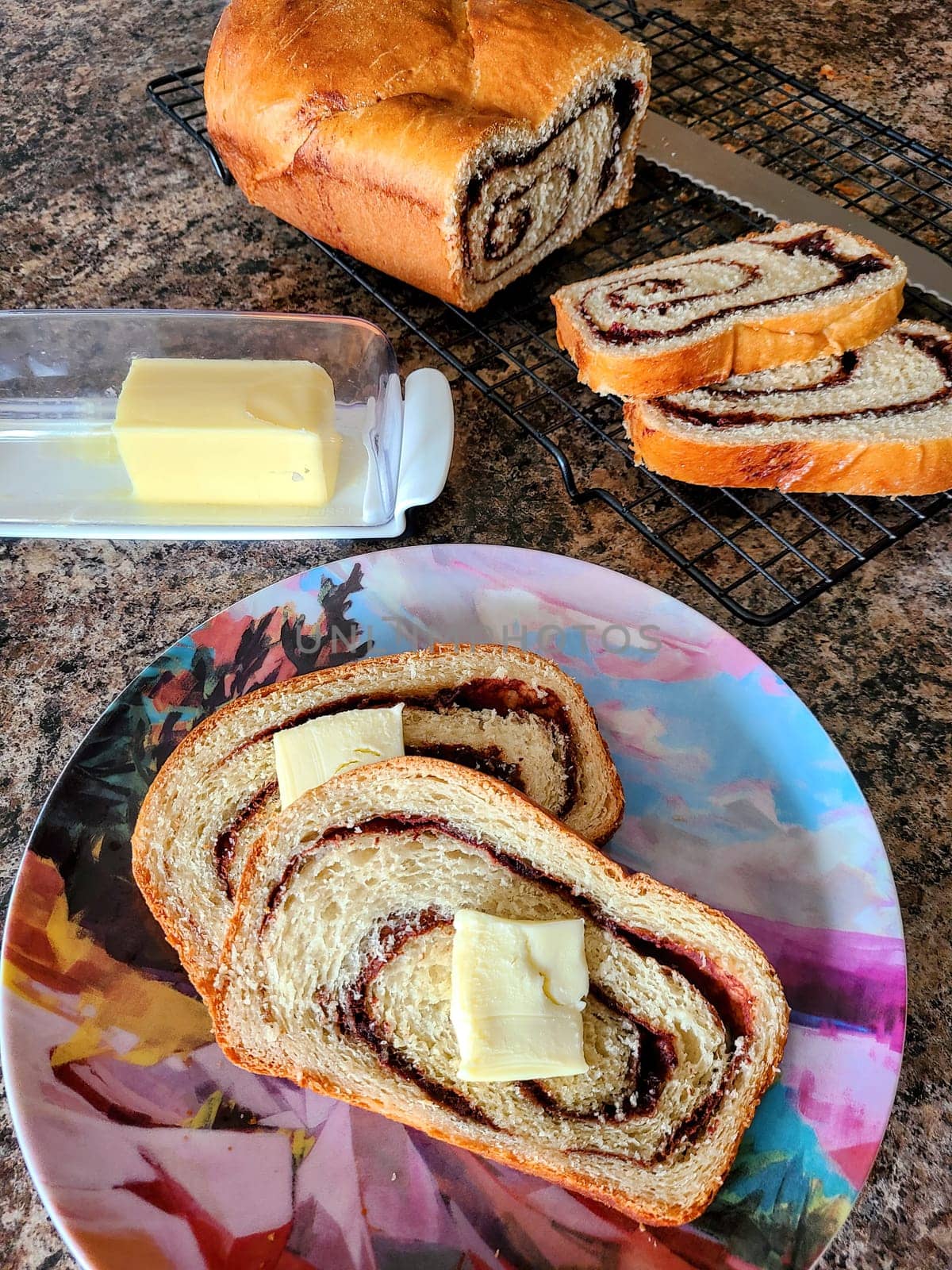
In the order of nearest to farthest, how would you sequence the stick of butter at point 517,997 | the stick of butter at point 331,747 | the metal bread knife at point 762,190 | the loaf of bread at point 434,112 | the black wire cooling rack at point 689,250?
the stick of butter at point 517,997 < the stick of butter at point 331,747 < the black wire cooling rack at point 689,250 < the loaf of bread at point 434,112 < the metal bread knife at point 762,190

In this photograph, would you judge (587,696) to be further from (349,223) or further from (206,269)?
(206,269)

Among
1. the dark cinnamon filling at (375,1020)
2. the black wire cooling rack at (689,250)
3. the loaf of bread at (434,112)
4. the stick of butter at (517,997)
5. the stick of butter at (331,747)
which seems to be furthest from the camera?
the loaf of bread at (434,112)

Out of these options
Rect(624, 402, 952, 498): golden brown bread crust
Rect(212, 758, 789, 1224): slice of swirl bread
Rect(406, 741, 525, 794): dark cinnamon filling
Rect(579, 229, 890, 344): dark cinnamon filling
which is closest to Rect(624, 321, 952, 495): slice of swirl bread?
Rect(624, 402, 952, 498): golden brown bread crust

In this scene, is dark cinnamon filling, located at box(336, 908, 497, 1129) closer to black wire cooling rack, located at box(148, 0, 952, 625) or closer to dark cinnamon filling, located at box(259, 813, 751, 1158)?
dark cinnamon filling, located at box(259, 813, 751, 1158)

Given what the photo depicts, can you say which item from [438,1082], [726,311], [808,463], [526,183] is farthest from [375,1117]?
[526,183]

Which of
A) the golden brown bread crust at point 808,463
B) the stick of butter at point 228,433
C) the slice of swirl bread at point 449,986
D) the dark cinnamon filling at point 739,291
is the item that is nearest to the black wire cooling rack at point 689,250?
the golden brown bread crust at point 808,463

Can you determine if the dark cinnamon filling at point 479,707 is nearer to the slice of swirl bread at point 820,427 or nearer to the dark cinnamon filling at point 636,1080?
the dark cinnamon filling at point 636,1080
